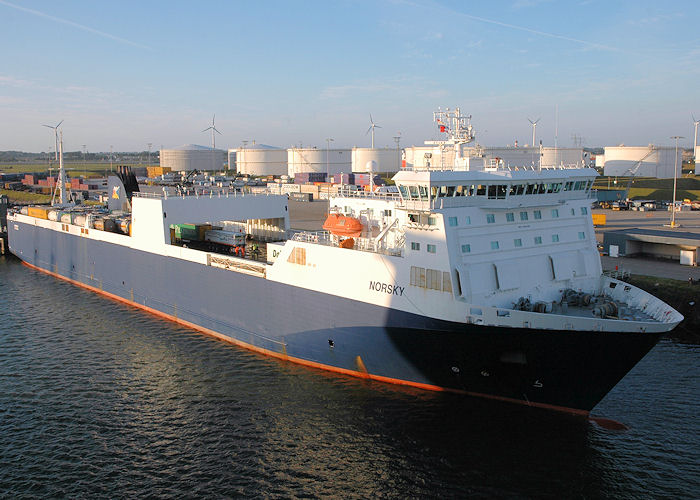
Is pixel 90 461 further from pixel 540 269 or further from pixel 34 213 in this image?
pixel 34 213

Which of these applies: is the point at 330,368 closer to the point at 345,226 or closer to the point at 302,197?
the point at 345,226

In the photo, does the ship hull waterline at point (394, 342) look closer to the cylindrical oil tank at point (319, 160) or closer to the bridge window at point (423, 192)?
the bridge window at point (423, 192)

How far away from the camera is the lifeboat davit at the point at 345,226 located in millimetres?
21797

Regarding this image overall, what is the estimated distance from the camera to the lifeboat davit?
21797 millimetres

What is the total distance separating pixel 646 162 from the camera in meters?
98.1

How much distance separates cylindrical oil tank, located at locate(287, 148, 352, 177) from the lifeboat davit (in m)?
97.6

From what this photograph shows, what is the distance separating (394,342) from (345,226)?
5.01 meters

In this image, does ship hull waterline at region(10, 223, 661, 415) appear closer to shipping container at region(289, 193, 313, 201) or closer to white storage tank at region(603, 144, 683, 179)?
Result: shipping container at region(289, 193, 313, 201)

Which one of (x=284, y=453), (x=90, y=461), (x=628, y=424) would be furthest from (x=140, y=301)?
(x=628, y=424)

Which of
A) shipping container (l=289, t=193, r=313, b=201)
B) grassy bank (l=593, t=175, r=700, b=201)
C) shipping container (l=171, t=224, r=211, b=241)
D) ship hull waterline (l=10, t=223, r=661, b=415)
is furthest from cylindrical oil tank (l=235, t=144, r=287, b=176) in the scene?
ship hull waterline (l=10, t=223, r=661, b=415)

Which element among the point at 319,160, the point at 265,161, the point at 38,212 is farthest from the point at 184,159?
the point at 38,212

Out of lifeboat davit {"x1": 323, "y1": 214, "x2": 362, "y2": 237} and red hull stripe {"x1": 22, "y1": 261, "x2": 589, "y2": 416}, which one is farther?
lifeboat davit {"x1": 323, "y1": 214, "x2": 362, "y2": 237}

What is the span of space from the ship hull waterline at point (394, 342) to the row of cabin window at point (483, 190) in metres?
4.12

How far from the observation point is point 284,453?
1702cm
